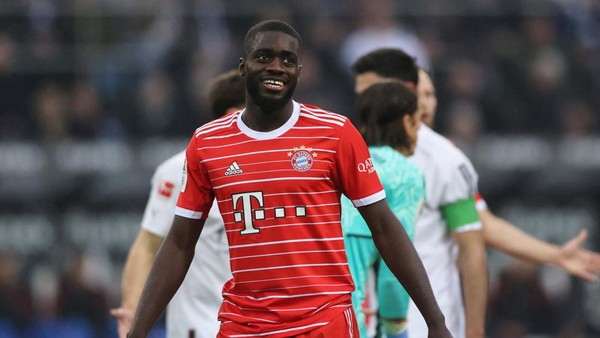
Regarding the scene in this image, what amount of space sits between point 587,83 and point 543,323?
2883 millimetres

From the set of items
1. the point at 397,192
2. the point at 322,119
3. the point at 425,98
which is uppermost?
the point at 425,98

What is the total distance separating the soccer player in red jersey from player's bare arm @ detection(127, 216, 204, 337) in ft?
0.67

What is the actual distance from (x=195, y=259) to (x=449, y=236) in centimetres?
136

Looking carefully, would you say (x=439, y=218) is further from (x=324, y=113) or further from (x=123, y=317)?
(x=324, y=113)

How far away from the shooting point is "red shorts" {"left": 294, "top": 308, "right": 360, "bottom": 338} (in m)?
4.84

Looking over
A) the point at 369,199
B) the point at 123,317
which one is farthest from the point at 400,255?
the point at 123,317

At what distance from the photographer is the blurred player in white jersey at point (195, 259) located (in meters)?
6.72

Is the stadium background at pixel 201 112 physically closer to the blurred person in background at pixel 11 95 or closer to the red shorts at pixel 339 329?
the blurred person in background at pixel 11 95

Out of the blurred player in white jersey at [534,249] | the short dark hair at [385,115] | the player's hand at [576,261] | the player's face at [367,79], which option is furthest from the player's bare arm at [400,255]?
the player's hand at [576,261]

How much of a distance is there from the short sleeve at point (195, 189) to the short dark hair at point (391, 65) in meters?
2.38

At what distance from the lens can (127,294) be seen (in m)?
7.04

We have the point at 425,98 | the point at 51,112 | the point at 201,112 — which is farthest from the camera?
the point at 51,112

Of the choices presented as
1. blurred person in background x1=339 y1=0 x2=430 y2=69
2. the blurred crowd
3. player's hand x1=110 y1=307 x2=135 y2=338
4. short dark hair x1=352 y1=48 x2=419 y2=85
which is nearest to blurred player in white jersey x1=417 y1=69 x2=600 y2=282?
short dark hair x1=352 y1=48 x2=419 y2=85

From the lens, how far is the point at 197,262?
6820mm
